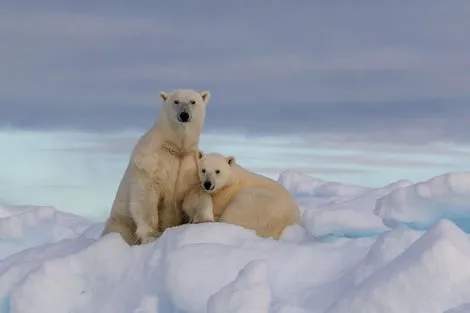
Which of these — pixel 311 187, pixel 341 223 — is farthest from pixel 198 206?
pixel 311 187

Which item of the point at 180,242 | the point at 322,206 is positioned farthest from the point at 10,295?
the point at 322,206

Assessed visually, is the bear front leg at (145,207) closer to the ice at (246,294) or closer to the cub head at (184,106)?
the cub head at (184,106)

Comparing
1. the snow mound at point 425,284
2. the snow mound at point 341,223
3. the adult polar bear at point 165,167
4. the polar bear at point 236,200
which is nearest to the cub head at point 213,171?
the polar bear at point 236,200

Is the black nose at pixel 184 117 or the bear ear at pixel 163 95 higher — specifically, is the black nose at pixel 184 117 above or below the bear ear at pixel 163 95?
below

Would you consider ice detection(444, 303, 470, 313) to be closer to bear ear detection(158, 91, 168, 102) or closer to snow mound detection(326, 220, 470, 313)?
snow mound detection(326, 220, 470, 313)

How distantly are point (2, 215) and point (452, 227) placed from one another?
1035 centimetres

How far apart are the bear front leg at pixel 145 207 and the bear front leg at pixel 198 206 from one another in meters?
0.27

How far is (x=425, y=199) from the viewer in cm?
894

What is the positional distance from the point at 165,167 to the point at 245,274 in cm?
210

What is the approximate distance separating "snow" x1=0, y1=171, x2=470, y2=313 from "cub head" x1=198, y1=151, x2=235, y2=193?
1.99 feet

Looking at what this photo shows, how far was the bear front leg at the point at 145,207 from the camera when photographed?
6.82m

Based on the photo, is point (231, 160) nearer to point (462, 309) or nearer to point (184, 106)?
point (184, 106)

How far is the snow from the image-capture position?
178 inches

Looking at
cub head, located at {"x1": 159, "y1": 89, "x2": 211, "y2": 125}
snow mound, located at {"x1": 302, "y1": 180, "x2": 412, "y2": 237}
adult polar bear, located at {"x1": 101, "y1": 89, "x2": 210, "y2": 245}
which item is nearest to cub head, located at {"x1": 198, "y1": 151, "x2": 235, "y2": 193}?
adult polar bear, located at {"x1": 101, "y1": 89, "x2": 210, "y2": 245}
